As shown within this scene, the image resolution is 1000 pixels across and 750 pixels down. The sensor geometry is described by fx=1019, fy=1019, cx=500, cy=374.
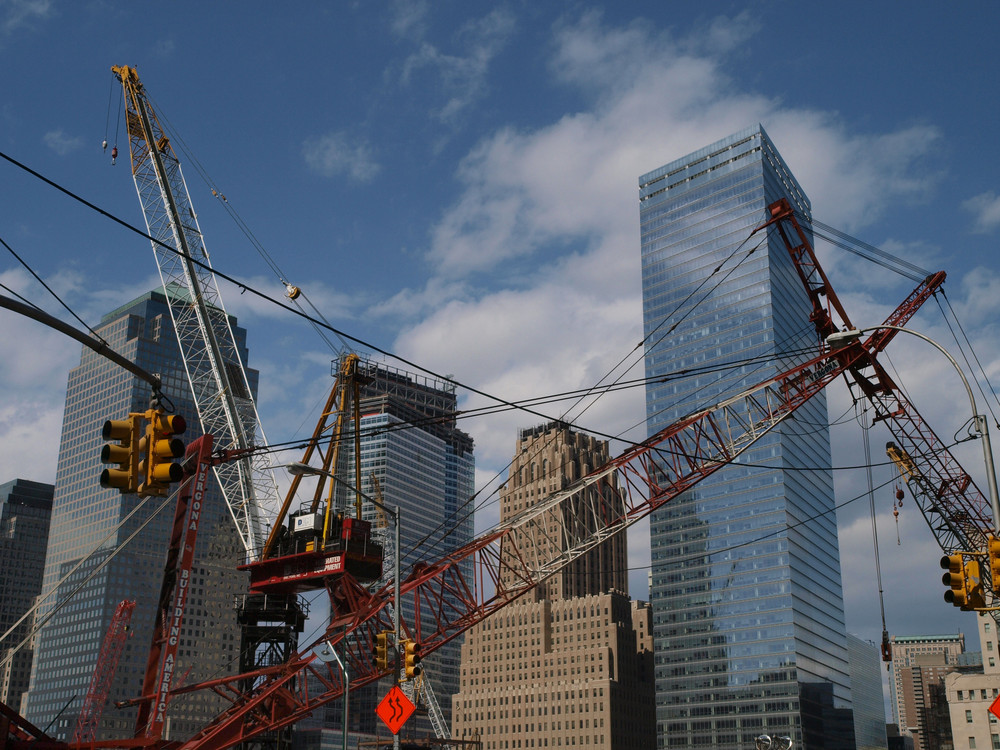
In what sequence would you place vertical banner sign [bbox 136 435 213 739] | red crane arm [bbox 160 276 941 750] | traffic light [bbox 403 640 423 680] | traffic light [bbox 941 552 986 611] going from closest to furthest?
traffic light [bbox 941 552 986 611], traffic light [bbox 403 640 423 680], vertical banner sign [bbox 136 435 213 739], red crane arm [bbox 160 276 941 750]

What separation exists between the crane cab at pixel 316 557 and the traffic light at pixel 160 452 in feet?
128

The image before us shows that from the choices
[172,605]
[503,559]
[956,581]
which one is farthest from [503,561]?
[956,581]

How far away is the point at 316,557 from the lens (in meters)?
60.2

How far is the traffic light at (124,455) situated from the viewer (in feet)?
62.4

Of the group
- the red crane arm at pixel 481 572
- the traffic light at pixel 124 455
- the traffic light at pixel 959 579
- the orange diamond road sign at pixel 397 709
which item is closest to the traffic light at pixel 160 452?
the traffic light at pixel 124 455

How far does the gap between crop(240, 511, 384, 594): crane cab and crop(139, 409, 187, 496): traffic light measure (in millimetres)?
39020

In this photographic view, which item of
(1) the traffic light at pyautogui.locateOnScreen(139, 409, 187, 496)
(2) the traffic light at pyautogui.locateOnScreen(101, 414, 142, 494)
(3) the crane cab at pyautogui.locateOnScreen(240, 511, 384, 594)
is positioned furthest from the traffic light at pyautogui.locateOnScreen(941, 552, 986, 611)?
(3) the crane cab at pyautogui.locateOnScreen(240, 511, 384, 594)

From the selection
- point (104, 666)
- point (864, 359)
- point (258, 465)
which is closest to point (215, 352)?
point (258, 465)

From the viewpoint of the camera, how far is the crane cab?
58875 mm

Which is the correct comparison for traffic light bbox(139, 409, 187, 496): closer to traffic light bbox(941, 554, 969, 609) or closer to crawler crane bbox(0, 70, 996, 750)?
traffic light bbox(941, 554, 969, 609)

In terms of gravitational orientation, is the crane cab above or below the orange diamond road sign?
above

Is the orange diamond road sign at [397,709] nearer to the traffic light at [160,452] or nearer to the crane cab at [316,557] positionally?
the traffic light at [160,452]

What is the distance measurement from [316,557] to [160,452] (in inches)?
1646

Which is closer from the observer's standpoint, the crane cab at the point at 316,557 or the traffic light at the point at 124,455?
the traffic light at the point at 124,455
